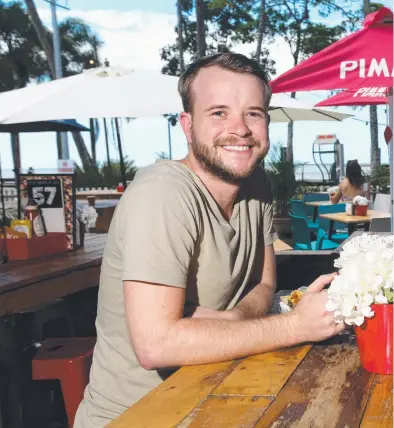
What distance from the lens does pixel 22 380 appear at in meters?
3.32

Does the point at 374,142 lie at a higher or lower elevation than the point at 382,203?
higher

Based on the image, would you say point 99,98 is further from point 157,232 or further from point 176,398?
point 176,398

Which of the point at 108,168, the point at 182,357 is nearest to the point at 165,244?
the point at 182,357

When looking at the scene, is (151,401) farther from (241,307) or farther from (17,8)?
(17,8)

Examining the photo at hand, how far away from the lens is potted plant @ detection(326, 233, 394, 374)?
142 cm

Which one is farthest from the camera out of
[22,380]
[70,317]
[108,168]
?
[108,168]

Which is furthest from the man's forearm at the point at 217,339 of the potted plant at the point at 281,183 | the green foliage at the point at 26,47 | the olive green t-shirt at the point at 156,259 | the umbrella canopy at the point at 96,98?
the green foliage at the point at 26,47

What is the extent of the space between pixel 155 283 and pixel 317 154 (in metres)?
25.1

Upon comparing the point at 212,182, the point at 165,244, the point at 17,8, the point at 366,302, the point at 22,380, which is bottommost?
the point at 22,380

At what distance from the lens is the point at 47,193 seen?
433 centimetres

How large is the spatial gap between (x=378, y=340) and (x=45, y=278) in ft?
8.10

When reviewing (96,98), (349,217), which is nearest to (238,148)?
(96,98)

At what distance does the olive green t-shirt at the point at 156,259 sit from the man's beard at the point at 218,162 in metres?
0.06

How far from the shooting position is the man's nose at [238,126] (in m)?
1.94
